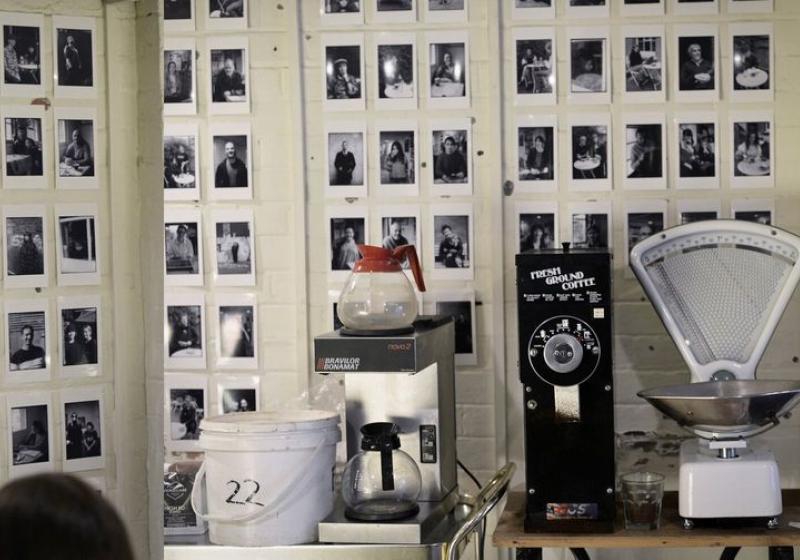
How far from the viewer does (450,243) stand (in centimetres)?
380

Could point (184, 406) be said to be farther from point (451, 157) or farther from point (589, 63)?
point (589, 63)

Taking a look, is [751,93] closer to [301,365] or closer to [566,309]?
[566,309]

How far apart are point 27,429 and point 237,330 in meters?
1.46

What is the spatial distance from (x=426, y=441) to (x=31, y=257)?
1.28 meters

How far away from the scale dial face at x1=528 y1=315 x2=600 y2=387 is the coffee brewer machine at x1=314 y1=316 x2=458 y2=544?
1.01 ft

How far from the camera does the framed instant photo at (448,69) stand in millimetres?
3775

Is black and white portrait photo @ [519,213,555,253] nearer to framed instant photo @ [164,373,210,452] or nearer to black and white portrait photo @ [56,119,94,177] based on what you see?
framed instant photo @ [164,373,210,452]

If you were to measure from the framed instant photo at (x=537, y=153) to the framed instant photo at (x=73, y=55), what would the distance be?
1.56 meters

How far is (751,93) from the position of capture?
12.1 feet

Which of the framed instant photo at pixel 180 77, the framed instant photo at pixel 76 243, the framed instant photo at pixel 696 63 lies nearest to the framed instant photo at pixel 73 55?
the framed instant photo at pixel 76 243

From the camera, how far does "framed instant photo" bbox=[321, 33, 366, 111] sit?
3809mm

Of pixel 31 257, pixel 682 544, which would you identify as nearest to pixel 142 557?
pixel 31 257

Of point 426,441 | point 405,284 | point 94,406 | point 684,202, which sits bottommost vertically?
point 426,441

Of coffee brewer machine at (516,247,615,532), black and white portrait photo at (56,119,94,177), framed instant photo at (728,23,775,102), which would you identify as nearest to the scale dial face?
coffee brewer machine at (516,247,615,532)
